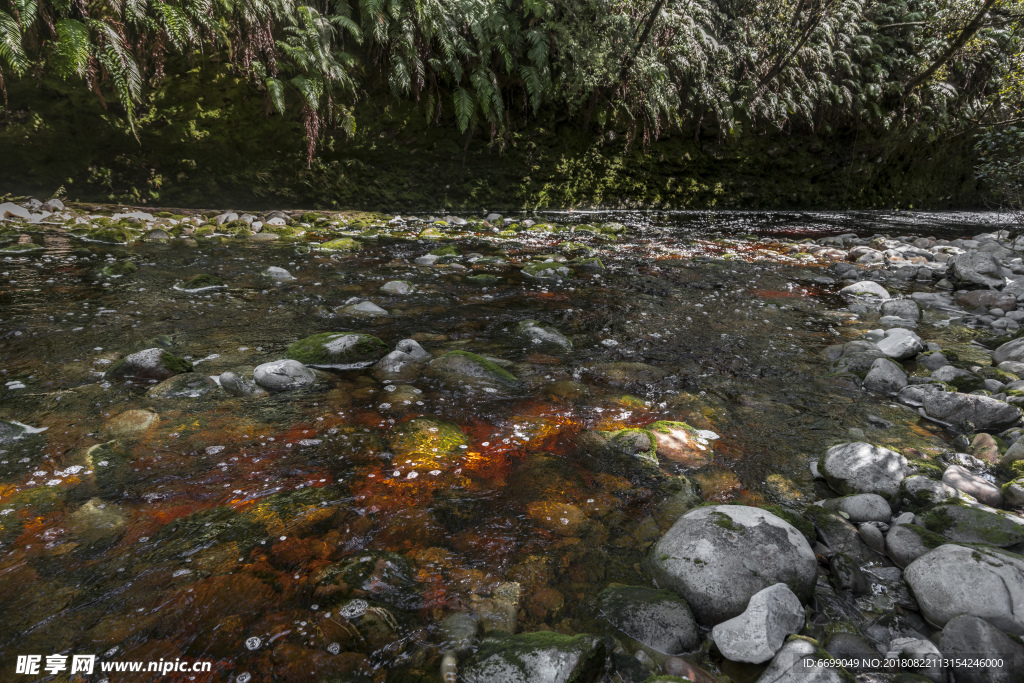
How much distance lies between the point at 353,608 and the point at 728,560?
137 centimetres

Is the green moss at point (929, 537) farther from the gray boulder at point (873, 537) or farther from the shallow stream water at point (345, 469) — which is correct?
the shallow stream water at point (345, 469)

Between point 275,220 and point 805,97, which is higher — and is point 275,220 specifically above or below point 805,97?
below

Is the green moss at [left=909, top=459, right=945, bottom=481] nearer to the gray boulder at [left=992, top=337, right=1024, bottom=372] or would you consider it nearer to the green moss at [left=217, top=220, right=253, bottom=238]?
the gray boulder at [left=992, top=337, right=1024, bottom=372]

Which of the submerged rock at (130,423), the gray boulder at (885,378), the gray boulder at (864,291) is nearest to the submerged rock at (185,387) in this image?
the submerged rock at (130,423)

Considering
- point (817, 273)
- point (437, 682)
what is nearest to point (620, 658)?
point (437, 682)

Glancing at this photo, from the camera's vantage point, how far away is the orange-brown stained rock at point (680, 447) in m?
2.72

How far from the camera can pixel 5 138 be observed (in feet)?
28.8

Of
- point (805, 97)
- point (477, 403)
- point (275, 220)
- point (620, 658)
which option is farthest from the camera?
point (805, 97)

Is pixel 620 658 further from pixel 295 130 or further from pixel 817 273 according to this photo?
pixel 295 130

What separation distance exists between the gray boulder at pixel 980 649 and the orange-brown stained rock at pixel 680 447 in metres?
1.20

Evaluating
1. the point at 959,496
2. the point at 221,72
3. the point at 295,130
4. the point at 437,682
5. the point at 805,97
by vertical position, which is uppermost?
the point at 805,97

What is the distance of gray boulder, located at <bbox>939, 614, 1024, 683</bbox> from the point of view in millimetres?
1492

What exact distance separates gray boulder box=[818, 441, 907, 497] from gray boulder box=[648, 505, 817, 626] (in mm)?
693

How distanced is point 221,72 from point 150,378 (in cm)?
893
